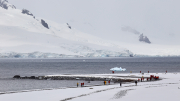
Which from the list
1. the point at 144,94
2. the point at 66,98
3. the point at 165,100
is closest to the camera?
the point at 165,100

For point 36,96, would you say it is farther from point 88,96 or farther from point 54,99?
point 88,96

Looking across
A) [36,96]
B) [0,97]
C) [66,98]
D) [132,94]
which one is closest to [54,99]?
[66,98]

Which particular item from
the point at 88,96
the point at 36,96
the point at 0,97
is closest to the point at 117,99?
the point at 88,96

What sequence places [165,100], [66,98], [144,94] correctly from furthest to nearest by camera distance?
[144,94] < [66,98] < [165,100]

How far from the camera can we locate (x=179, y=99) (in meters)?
42.7

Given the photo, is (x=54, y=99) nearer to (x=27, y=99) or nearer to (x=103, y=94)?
(x=27, y=99)

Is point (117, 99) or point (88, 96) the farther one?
point (88, 96)

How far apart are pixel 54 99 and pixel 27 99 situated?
3904mm

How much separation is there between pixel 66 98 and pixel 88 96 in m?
3.61

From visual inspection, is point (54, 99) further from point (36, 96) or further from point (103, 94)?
point (103, 94)

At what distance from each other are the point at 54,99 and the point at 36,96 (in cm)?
472

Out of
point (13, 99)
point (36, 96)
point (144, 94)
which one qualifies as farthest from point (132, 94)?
point (13, 99)

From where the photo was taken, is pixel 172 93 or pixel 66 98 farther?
pixel 172 93

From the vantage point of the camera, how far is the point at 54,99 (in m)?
44.4
